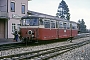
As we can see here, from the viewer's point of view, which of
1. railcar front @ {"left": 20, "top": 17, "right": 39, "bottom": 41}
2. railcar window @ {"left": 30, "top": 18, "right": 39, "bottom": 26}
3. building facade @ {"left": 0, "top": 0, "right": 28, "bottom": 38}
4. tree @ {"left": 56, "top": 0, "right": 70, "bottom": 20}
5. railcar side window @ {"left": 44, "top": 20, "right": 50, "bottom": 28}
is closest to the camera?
railcar front @ {"left": 20, "top": 17, "right": 39, "bottom": 41}

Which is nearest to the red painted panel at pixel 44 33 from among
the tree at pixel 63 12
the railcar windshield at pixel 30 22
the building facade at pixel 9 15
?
the railcar windshield at pixel 30 22

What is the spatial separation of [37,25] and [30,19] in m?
1.12

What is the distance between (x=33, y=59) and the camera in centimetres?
1003

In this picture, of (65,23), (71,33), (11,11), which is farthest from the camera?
(11,11)

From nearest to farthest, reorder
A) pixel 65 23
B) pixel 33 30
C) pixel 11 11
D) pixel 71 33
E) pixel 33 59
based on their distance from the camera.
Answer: pixel 33 59
pixel 33 30
pixel 65 23
pixel 71 33
pixel 11 11

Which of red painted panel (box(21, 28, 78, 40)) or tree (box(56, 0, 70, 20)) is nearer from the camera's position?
red painted panel (box(21, 28, 78, 40))

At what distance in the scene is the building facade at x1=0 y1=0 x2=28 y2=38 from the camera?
30.3 meters

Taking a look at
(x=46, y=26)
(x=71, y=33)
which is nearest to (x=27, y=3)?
(x=71, y=33)

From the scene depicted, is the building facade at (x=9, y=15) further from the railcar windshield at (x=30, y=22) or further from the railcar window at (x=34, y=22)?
the railcar window at (x=34, y=22)

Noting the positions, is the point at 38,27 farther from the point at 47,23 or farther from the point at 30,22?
the point at 47,23

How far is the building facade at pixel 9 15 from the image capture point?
30344 mm

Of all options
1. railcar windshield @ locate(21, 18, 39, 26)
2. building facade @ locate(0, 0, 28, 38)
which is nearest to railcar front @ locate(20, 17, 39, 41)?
railcar windshield @ locate(21, 18, 39, 26)

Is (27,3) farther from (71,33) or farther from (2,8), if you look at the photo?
(71,33)

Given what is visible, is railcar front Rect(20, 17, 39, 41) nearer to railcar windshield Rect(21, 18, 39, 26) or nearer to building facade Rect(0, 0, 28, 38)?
railcar windshield Rect(21, 18, 39, 26)
